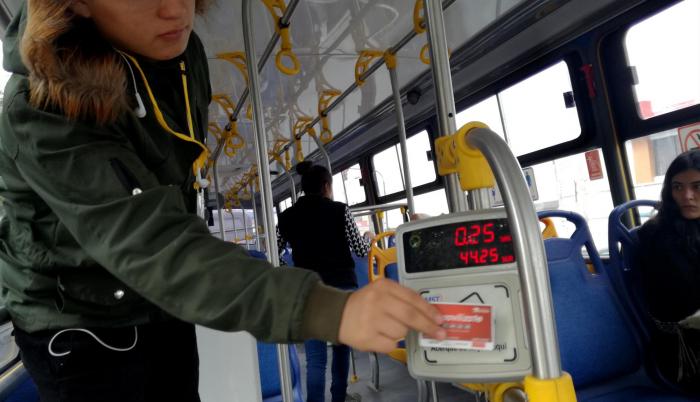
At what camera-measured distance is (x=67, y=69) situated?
712 millimetres

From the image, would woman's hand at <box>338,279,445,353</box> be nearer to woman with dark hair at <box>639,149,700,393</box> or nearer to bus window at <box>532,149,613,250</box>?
woman with dark hair at <box>639,149,700,393</box>

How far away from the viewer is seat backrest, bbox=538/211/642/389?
6.18 feet

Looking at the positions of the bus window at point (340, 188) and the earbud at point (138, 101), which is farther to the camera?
the bus window at point (340, 188)

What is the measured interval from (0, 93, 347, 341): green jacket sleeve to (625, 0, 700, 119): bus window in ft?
8.88

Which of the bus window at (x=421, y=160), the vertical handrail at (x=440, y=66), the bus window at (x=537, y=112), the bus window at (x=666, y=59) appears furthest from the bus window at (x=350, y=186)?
the vertical handrail at (x=440, y=66)

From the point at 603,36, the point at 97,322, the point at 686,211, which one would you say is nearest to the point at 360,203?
the point at 603,36

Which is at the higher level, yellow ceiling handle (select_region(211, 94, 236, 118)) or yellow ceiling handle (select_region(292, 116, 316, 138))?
yellow ceiling handle (select_region(211, 94, 236, 118))

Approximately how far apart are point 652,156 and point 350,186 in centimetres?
497

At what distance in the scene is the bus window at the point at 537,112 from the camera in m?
3.28

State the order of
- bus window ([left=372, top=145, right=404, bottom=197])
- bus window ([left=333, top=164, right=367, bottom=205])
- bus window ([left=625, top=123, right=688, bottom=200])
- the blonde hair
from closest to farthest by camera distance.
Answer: the blonde hair, bus window ([left=625, top=123, right=688, bottom=200]), bus window ([left=372, top=145, right=404, bottom=197]), bus window ([left=333, top=164, right=367, bottom=205])

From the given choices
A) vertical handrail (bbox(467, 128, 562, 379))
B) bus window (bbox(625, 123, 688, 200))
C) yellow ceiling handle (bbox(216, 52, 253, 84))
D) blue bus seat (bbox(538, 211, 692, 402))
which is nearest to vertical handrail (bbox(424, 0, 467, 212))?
vertical handrail (bbox(467, 128, 562, 379))

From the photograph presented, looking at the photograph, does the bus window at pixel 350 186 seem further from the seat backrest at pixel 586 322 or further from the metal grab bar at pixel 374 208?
the seat backrest at pixel 586 322

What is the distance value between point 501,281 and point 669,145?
254 centimetres

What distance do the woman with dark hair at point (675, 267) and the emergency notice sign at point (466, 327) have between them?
168 cm
